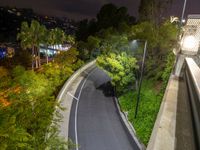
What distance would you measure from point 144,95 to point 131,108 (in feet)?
5.54

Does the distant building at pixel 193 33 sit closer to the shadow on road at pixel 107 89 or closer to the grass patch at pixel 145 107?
the grass patch at pixel 145 107

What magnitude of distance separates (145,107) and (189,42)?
893 centimetres

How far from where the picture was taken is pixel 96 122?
64.3 feet

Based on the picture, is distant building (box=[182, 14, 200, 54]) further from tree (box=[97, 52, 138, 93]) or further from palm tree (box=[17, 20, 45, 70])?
palm tree (box=[17, 20, 45, 70])

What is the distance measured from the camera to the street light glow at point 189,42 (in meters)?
11.2

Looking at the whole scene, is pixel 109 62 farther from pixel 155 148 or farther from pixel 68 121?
pixel 155 148

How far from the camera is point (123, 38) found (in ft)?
83.8

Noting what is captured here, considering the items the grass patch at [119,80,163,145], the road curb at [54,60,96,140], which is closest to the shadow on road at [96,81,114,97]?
the grass patch at [119,80,163,145]

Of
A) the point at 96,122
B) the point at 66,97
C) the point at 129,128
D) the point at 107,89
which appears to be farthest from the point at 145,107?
the point at 107,89

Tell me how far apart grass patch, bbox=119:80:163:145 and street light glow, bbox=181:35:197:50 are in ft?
22.1

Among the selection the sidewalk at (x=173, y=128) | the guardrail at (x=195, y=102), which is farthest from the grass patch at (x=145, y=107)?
the guardrail at (x=195, y=102)

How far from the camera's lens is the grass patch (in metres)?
16.8

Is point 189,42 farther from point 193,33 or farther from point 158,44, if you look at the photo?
point 158,44

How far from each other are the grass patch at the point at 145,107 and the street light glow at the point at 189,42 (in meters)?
6.75
